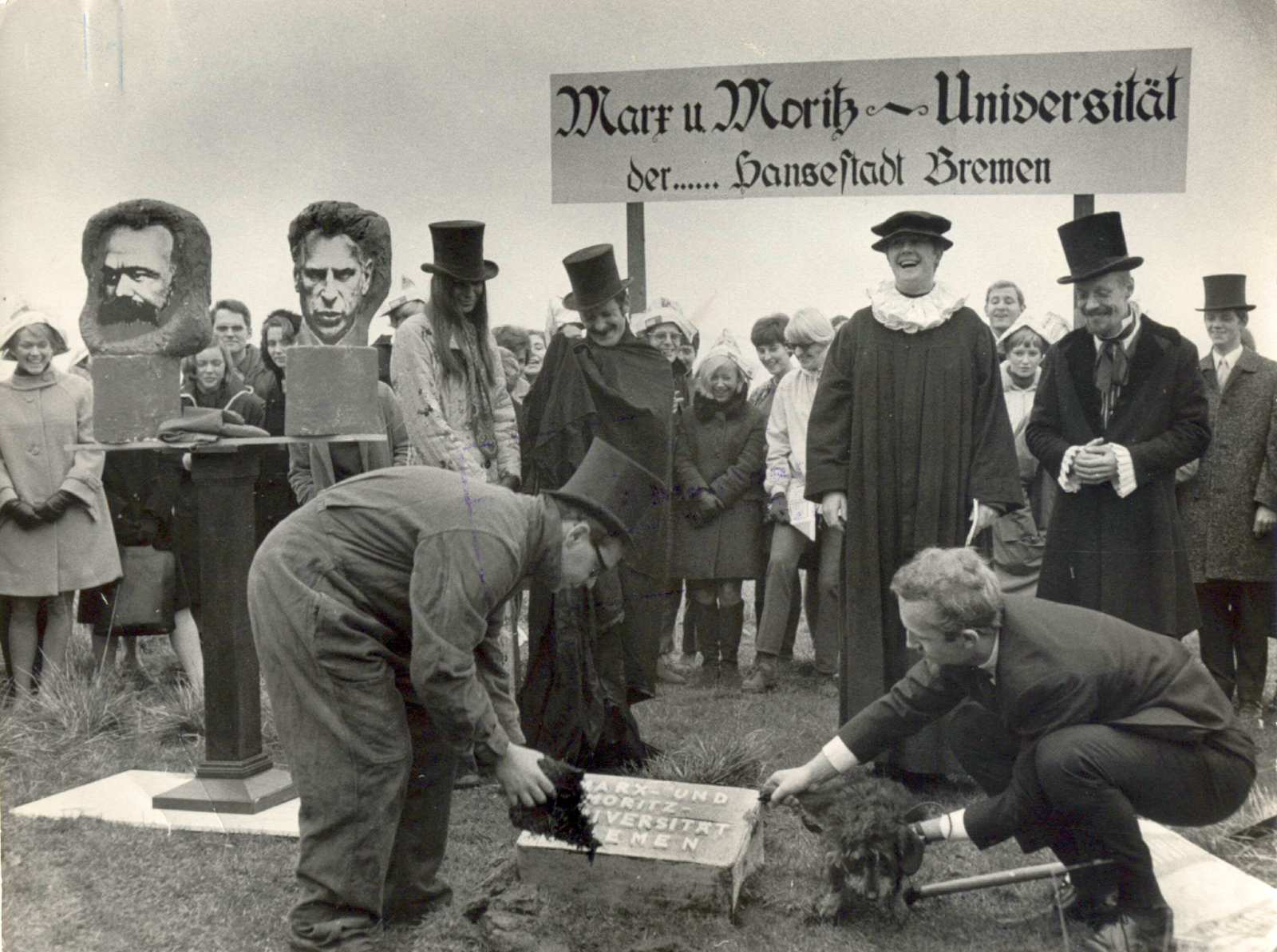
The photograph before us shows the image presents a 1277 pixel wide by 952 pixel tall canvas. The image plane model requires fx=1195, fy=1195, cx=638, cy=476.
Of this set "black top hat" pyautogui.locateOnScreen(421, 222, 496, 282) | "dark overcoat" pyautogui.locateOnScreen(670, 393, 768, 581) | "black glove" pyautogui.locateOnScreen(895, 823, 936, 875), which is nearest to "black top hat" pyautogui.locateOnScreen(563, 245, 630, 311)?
"black top hat" pyautogui.locateOnScreen(421, 222, 496, 282)

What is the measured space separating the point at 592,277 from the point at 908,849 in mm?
2207

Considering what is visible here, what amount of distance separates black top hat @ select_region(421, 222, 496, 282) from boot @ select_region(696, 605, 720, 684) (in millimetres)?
2096

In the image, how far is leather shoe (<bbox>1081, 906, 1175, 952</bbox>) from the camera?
3.19m

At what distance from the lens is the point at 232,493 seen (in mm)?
4145

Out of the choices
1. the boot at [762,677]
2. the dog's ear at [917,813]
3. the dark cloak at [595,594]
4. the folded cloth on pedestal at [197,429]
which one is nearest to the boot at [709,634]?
the boot at [762,677]

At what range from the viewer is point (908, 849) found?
11.1 ft

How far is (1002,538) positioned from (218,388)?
342 centimetres

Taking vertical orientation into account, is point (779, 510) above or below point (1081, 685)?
above

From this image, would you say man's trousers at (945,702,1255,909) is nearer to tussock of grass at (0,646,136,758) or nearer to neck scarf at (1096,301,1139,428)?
neck scarf at (1096,301,1139,428)

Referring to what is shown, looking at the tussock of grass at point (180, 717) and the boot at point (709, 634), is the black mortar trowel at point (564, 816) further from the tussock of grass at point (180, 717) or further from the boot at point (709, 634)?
the boot at point (709, 634)

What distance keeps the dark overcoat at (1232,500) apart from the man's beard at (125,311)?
3813 millimetres

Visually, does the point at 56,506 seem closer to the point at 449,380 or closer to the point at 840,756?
the point at 449,380

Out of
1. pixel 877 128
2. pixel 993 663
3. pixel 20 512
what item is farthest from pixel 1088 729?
pixel 20 512

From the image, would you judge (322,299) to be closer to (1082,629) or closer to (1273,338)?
(1082,629)
